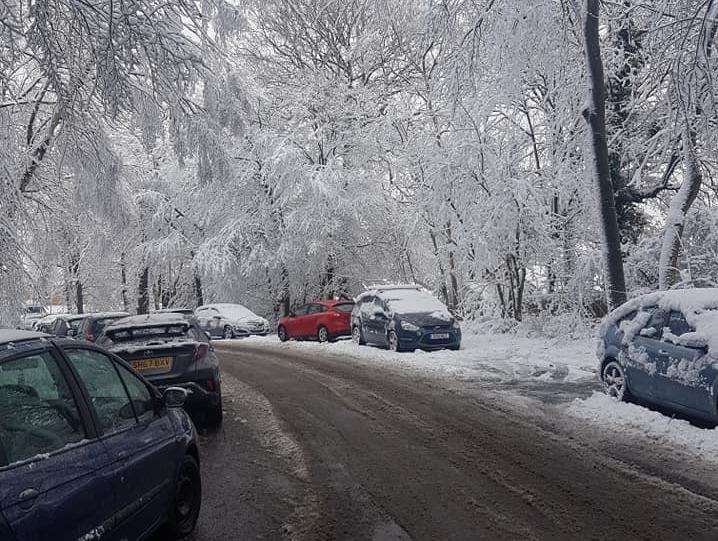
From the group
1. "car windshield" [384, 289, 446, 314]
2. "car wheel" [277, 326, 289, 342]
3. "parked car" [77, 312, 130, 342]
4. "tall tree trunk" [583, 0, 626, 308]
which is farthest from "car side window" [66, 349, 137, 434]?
"car wheel" [277, 326, 289, 342]

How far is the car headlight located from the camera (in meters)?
15.5

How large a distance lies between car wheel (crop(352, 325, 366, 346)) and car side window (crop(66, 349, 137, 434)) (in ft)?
45.6

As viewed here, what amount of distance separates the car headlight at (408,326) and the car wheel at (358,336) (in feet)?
8.01

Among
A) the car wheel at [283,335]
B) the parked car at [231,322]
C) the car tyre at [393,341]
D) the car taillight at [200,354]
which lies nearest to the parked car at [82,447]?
the car taillight at [200,354]

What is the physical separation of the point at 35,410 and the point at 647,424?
696cm

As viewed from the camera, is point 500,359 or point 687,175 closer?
point 500,359

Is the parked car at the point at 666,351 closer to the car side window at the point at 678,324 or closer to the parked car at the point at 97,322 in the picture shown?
the car side window at the point at 678,324

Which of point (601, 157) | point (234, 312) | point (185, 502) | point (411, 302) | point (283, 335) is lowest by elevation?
point (185, 502)

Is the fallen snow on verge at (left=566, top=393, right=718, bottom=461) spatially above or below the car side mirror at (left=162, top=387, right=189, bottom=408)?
below

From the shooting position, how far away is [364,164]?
27.0m

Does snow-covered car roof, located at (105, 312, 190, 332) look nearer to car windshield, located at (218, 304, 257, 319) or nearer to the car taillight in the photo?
the car taillight

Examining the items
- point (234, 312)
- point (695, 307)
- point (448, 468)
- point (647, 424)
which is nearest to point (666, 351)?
point (695, 307)

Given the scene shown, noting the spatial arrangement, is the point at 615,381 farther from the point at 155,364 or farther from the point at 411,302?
the point at 411,302

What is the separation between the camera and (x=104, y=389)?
12.4 feet
